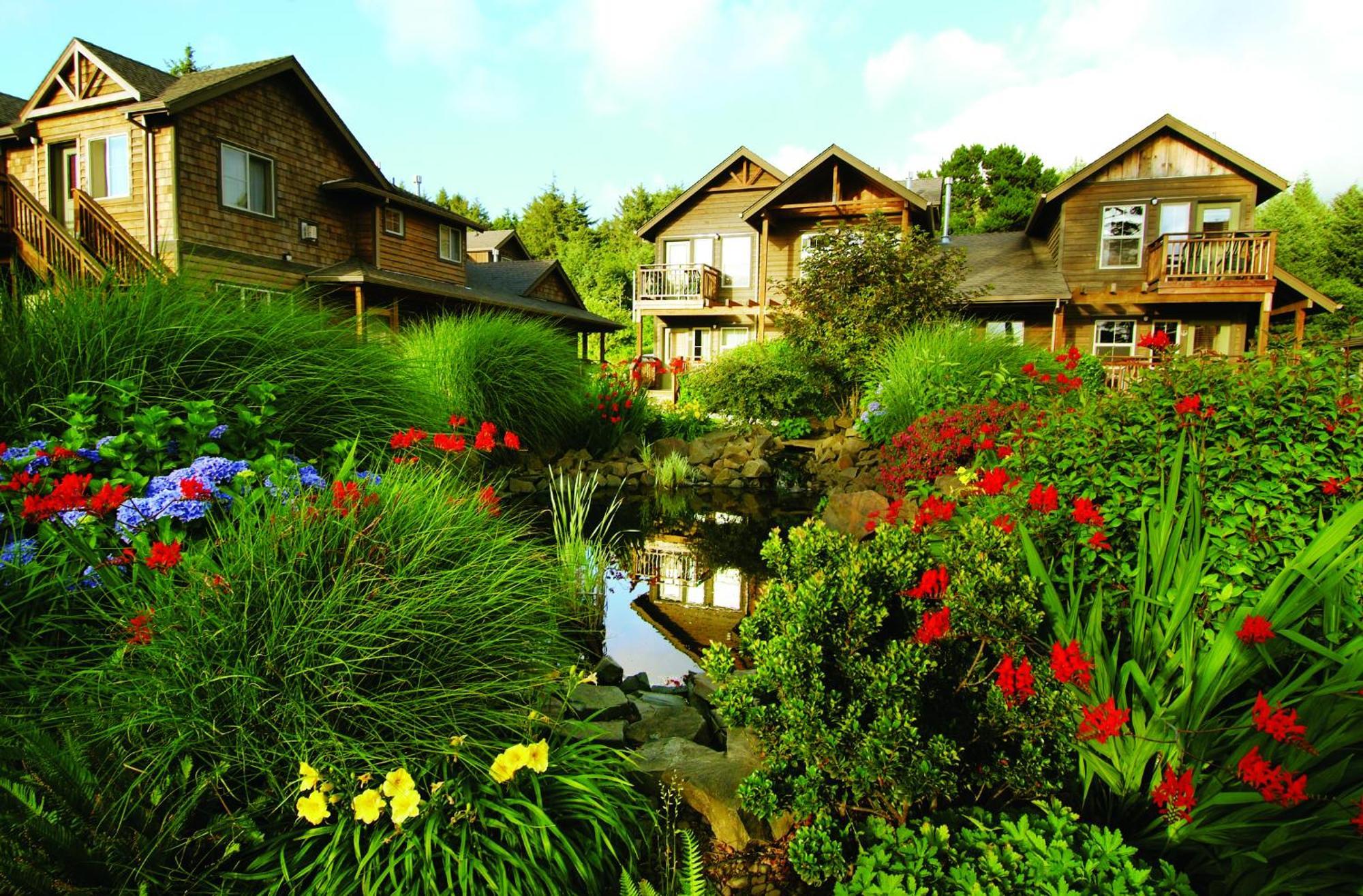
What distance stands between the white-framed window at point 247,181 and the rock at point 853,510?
1323cm

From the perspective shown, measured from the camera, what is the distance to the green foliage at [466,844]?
1.63 meters

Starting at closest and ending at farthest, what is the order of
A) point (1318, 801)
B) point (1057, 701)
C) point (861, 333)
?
1. point (1318, 801)
2. point (1057, 701)
3. point (861, 333)

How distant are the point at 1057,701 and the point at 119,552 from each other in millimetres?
2878

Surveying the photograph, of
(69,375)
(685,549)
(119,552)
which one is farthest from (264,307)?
(685,549)

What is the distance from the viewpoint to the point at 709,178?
20.7 meters

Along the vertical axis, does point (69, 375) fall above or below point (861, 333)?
below

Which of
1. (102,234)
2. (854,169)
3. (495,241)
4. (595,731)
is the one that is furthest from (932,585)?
(495,241)

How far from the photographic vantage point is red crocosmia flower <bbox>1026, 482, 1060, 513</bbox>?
8.17 ft

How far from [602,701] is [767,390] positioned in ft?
34.7

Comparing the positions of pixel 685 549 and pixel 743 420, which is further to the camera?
pixel 743 420

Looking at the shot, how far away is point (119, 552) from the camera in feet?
7.80

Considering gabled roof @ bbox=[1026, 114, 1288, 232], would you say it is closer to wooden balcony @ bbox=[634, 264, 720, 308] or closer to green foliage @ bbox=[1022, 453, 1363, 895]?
wooden balcony @ bbox=[634, 264, 720, 308]

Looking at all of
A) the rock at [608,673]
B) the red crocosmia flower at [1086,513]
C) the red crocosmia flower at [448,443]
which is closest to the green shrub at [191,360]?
the red crocosmia flower at [448,443]

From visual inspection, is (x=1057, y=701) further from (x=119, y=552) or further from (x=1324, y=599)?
(x=119, y=552)
